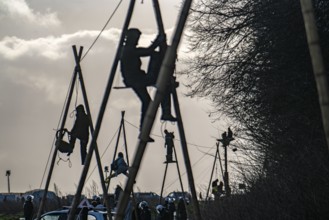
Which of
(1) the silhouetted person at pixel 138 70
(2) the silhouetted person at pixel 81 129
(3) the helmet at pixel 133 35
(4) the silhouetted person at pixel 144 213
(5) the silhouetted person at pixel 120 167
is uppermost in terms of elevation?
(5) the silhouetted person at pixel 120 167

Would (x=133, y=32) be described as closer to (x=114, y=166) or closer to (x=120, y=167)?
(x=120, y=167)

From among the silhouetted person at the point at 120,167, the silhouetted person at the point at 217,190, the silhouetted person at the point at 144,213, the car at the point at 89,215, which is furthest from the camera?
the silhouetted person at the point at 217,190

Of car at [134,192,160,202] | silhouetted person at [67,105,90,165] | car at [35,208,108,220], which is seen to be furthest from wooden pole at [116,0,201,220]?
car at [134,192,160,202]

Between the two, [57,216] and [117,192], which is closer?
[57,216]

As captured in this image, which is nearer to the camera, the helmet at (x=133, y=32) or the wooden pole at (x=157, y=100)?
the wooden pole at (x=157, y=100)

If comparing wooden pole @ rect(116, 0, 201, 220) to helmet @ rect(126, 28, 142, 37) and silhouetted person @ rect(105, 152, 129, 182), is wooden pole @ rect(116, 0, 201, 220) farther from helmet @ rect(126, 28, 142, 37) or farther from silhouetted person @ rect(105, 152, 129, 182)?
silhouetted person @ rect(105, 152, 129, 182)

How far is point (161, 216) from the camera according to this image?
88.3 ft

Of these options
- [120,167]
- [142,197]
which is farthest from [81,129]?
[142,197]

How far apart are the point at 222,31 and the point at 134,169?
1905cm

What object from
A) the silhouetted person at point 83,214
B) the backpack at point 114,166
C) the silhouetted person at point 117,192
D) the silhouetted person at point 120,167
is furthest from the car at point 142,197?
the silhouetted person at point 83,214

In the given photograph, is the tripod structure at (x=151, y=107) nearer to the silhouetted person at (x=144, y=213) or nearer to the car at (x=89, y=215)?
the car at (x=89, y=215)

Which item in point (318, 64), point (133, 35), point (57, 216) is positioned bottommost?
point (318, 64)

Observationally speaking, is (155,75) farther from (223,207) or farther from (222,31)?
(222,31)

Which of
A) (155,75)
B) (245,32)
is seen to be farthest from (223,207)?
(155,75)
